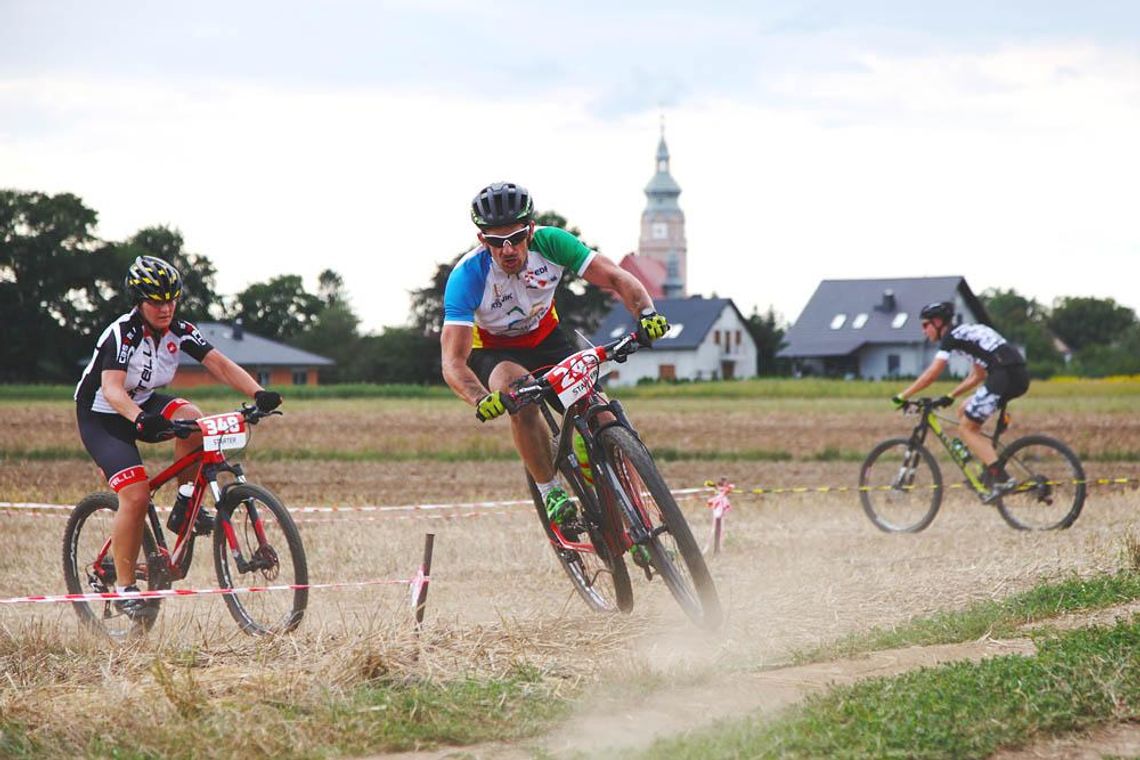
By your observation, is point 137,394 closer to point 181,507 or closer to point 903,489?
point 181,507

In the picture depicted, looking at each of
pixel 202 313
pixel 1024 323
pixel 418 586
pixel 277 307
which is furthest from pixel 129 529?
pixel 1024 323

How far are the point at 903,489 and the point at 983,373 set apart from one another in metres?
1.38

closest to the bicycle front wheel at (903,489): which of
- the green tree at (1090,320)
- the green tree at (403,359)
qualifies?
the green tree at (403,359)

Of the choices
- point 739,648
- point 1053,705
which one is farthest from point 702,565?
point 1053,705

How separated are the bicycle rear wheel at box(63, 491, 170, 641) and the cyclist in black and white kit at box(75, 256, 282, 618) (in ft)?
0.50

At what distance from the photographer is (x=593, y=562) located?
8812 millimetres

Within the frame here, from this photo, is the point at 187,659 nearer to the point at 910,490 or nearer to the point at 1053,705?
the point at 1053,705

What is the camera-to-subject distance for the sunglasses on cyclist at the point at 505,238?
25.5 ft

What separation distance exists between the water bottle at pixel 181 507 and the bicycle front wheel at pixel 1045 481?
787 centimetres

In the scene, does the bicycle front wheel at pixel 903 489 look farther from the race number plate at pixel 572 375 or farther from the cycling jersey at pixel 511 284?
the race number plate at pixel 572 375

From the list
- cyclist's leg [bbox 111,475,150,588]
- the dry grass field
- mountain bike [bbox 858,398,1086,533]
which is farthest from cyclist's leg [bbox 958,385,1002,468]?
cyclist's leg [bbox 111,475,150,588]

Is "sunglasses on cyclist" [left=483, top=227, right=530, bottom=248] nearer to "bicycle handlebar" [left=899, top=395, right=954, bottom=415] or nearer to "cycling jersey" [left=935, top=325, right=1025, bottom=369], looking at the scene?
"cycling jersey" [left=935, top=325, right=1025, bottom=369]

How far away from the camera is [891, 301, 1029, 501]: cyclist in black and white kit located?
1366cm

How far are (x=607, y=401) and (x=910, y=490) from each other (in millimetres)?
7220
